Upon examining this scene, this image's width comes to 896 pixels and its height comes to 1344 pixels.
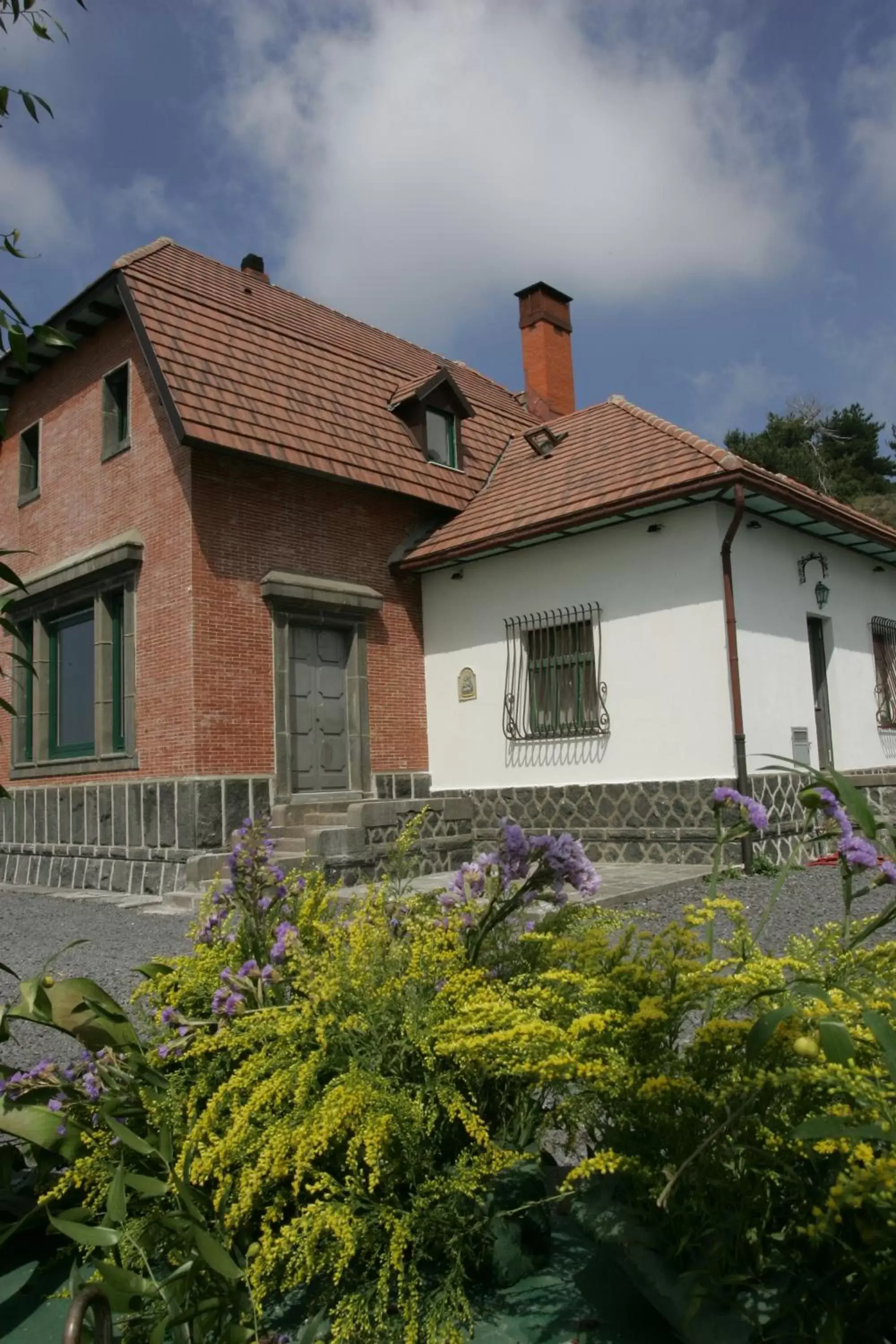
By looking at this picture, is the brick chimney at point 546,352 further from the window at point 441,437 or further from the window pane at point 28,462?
the window pane at point 28,462

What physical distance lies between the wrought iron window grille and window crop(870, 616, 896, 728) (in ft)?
15.7

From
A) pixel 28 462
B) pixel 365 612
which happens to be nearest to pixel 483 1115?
pixel 365 612

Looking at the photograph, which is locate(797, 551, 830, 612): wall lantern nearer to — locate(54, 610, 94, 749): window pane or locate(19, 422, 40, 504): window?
locate(54, 610, 94, 749): window pane

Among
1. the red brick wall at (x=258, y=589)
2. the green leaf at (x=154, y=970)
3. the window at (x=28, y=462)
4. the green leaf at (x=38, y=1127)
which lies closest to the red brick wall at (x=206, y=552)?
the red brick wall at (x=258, y=589)

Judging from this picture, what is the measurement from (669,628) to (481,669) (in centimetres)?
285

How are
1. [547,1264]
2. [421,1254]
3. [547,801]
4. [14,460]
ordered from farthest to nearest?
[14,460] → [547,801] → [547,1264] → [421,1254]

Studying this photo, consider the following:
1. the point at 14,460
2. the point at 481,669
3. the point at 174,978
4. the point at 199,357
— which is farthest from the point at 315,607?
the point at 174,978

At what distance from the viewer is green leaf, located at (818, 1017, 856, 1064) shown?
4.51ft

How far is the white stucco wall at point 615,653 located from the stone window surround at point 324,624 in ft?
3.98

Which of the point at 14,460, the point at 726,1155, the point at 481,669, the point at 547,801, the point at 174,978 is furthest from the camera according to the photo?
the point at 14,460

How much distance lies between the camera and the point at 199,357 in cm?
1149

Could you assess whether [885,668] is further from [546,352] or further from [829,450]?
[829,450]

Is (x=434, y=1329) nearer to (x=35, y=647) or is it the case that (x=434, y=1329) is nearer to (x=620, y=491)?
(x=620, y=491)

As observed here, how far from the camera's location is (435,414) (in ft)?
47.5
